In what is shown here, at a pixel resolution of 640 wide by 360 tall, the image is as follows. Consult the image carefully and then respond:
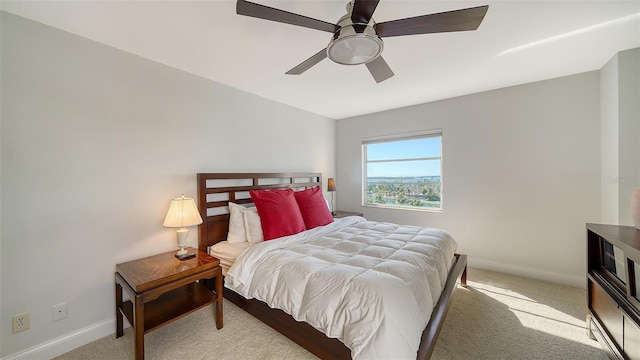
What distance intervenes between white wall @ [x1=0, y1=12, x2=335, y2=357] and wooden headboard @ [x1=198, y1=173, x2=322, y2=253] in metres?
0.18

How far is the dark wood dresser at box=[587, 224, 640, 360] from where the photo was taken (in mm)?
1274

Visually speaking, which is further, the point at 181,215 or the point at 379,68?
the point at 181,215

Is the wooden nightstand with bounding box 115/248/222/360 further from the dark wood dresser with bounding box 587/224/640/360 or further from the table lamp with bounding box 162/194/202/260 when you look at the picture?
the dark wood dresser with bounding box 587/224/640/360

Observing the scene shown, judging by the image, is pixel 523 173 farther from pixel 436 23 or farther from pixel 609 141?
pixel 436 23

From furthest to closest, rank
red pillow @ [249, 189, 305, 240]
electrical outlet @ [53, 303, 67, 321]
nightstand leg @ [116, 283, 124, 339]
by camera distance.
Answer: red pillow @ [249, 189, 305, 240]
nightstand leg @ [116, 283, 124, 339]
electrical outlet @ [53, 303, 67, 321]

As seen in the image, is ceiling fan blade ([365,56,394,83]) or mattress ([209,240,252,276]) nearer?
ceiling fan blade ([365,56,394,83])

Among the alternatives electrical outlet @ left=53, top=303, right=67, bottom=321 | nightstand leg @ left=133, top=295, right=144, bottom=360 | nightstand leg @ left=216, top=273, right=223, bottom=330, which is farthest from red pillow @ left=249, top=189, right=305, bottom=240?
electrical outlet @ left=53, top=303, right=67, bottom=321

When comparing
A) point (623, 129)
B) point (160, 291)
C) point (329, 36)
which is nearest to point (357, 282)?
point (160, 291)

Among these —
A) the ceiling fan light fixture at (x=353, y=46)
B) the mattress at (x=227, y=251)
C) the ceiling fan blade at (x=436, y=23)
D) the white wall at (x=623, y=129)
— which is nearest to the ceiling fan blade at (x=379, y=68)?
the ceiling fan light fixture at (x=353, y=46)

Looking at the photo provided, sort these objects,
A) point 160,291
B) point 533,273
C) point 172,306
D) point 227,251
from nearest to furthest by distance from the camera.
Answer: point 160,291
point 172,306
point 227,251
point 533,273

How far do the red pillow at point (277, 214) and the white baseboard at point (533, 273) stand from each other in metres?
2.61

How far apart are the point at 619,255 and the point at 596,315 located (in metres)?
0.64

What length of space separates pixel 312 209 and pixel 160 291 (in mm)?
1729

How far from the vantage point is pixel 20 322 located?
1.63 metres
